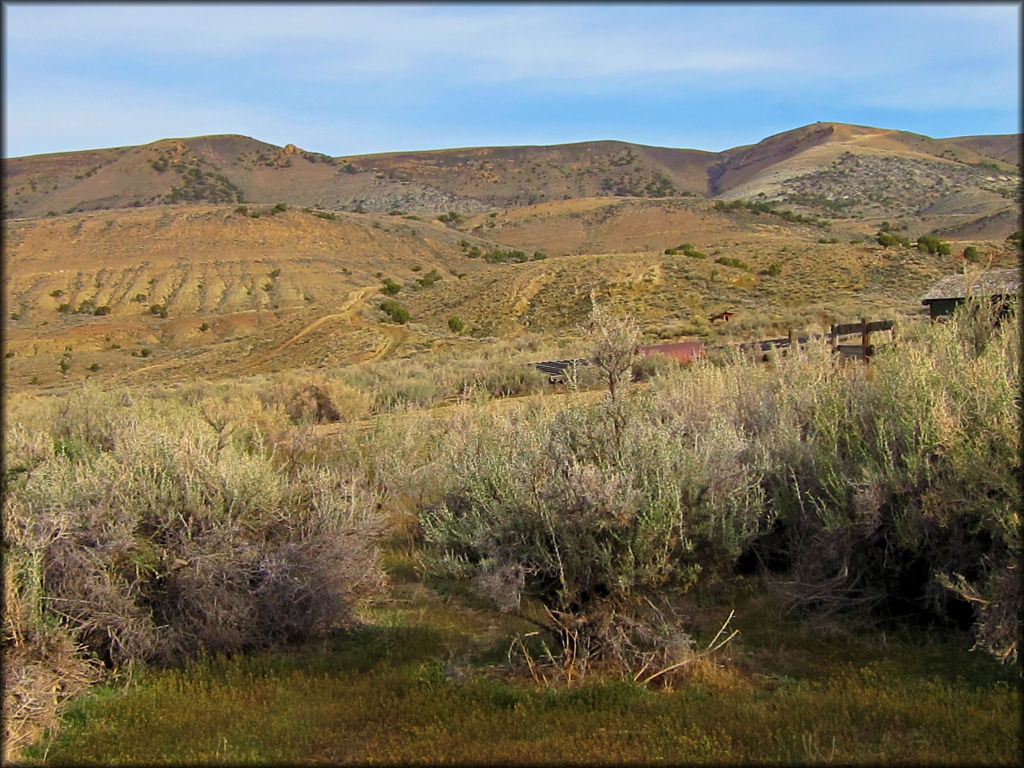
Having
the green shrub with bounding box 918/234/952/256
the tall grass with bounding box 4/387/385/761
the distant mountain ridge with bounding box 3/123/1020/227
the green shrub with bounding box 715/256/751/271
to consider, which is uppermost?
the distant mountain ridge with bounding box 3/123/1020/227

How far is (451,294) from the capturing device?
4584cm

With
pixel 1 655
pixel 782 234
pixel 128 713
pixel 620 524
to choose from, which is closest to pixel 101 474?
pixel 1 655

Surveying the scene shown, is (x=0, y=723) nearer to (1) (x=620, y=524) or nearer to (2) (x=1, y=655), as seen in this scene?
(2) (x=1, y=655)

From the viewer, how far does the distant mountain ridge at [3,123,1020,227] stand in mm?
94688

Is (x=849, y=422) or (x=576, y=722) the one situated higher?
(x=849, y=422)

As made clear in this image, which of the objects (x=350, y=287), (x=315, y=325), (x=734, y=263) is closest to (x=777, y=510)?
(x=315, y=325)

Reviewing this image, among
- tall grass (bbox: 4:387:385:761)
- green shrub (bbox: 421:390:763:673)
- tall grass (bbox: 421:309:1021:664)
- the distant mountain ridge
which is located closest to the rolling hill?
the distant mountain ridge

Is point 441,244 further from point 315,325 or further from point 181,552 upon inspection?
point 181,552

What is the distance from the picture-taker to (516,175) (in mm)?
130125

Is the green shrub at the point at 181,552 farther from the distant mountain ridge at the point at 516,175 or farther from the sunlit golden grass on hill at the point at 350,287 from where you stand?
the distant mountain ridge at the point at 516,175

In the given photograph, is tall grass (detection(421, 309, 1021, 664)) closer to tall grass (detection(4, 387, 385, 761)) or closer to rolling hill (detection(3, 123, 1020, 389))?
tall grass (detection(4, 387, 385, 761))

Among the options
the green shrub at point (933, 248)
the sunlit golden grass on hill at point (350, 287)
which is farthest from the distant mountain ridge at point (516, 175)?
the green shrub at point (933, 248)

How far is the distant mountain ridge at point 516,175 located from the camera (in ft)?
311

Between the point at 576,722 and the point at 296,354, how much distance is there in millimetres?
32598
